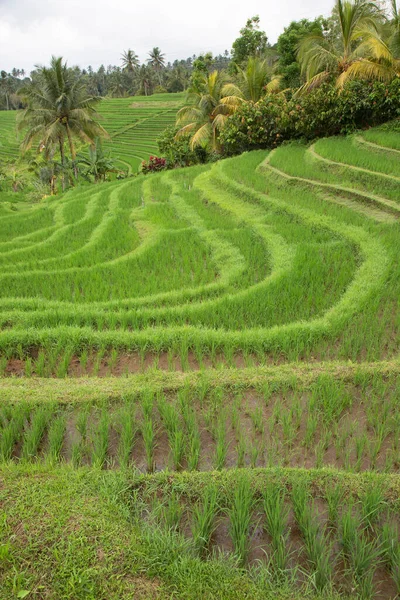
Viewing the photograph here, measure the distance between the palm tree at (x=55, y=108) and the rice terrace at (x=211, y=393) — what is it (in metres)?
7.81

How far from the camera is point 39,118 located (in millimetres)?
14867

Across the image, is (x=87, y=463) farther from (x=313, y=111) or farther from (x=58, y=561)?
(x=313, y=111)

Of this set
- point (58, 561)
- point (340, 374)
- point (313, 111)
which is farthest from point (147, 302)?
point (313, 111)

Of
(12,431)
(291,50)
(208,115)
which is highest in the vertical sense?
(291,50)

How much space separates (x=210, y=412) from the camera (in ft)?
8.44

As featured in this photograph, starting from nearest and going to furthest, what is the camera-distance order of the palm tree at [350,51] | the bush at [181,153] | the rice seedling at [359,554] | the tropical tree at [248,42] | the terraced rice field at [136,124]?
the rice seedling at [359,554]
the palm tree at [350,51]
the bush at [181,153]
the tropical tree at [248,42]
the terraced rice field at [136,124]

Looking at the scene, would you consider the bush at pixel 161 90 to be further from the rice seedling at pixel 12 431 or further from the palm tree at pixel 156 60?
the rice seedling at pixel 12 431

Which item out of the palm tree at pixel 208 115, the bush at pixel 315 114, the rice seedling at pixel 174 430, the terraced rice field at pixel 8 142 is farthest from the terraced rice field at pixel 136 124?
the rice seedling at pixel 174 430

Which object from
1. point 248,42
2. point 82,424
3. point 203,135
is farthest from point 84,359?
point 248,42

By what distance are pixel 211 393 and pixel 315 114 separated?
369 inches

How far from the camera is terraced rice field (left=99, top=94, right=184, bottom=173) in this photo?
26812mm

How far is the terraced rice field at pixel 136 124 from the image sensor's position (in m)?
26.8

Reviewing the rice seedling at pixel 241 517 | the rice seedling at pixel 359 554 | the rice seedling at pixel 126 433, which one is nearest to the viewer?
the rice seedling at pixel 359 554

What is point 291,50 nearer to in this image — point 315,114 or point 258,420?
point 315,114
